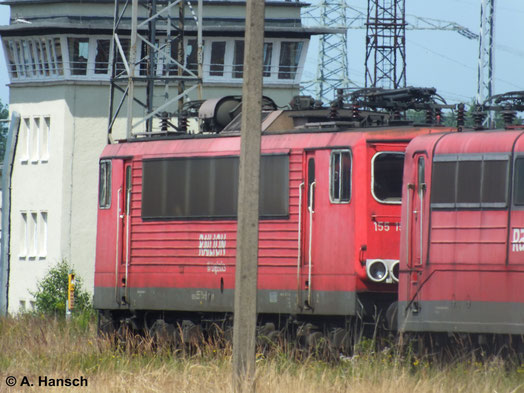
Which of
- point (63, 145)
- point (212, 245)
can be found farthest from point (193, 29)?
point (212, 245)

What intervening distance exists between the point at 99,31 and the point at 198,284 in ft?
82.9

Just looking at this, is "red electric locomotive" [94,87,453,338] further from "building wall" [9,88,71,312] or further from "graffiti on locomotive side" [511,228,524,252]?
"building wall" [9,88,71,312]

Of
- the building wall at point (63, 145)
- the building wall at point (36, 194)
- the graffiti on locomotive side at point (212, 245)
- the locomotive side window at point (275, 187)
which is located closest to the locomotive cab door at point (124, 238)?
the graffiti on locomotive side at point (212, 245)

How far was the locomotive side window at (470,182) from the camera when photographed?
16375 millimetres

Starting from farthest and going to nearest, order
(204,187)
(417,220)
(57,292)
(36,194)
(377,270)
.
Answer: (36,194) < (57,292) < (204,187) < (377,270) < (417,220)

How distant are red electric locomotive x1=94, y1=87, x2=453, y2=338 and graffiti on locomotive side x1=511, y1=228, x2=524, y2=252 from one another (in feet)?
8.52

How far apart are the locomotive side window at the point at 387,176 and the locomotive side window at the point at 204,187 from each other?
1626 mm

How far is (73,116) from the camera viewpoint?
45281mm

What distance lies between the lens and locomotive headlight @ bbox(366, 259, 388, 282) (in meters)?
18.2

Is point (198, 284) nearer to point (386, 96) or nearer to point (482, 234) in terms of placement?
point (386, 96)

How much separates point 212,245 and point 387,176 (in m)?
3.52

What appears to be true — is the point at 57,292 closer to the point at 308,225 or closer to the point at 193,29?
the point at 193,29

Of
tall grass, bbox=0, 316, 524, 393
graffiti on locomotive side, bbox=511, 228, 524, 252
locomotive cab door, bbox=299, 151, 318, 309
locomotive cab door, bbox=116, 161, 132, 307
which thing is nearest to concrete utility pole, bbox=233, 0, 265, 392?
tall grass, bbox=0, 316, 524, 393

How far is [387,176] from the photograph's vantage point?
1869 centimetres
